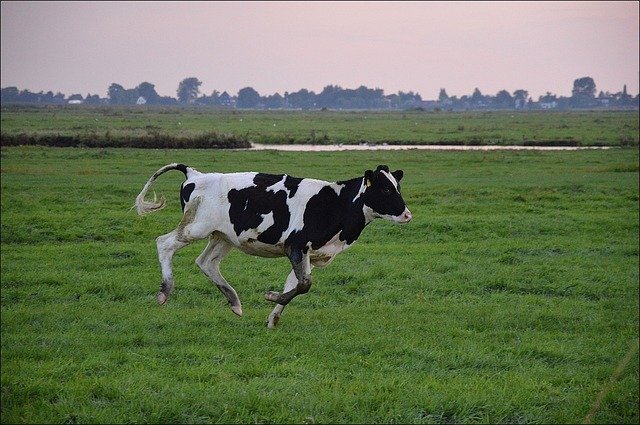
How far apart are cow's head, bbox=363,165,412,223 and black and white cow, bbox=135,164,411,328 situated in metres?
0.01

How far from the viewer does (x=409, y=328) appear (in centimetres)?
1038

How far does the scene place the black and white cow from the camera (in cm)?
1002

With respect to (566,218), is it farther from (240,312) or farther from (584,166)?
(584,166)

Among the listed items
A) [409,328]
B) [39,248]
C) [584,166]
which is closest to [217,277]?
[409,328]

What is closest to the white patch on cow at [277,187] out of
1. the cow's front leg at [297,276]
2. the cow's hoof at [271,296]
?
the cow's front leg at [297,276]

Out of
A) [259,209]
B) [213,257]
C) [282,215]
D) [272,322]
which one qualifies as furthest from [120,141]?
[272,322]

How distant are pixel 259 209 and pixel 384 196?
166 centimetres

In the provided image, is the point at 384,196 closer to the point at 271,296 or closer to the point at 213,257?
the point at 271,296

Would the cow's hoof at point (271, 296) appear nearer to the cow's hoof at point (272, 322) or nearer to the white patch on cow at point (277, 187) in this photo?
the cow's hoof at point (272, 322)

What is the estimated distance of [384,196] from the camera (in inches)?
390

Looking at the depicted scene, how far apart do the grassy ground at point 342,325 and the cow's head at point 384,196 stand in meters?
1.58

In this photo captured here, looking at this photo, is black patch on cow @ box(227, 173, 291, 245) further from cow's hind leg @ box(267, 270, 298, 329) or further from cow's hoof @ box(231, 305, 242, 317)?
cow's hoof @ box(231, 305, 242, 317)

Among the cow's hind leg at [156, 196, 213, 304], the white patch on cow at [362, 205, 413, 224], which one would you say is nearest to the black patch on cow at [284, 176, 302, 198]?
the white patch on cow at [362, 205, 413, 224]

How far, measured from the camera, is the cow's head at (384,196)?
32.2ft
